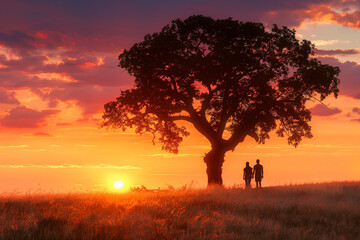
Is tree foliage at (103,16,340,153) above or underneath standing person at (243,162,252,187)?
above

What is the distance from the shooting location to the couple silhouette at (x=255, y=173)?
27359 millimetres

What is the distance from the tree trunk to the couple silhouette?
130 inches

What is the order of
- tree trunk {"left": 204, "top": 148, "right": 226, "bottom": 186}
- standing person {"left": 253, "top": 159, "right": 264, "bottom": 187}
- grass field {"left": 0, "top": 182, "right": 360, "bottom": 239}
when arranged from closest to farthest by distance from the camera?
grass field {"left": 0, "top": 182, "right": 360, "bottom": 239} < standing person {"left": 253, "top": 159, "right": 264, "bottom": 187} < tree trunk {"left": 204, "top": 148, "right": 226, "bottom": 186}

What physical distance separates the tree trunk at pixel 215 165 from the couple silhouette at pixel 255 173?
3.31m

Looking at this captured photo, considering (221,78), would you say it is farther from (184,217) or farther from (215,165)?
(184,217)

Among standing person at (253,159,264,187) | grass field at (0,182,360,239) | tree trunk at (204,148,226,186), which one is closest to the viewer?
grass field at (0,182,360,239)

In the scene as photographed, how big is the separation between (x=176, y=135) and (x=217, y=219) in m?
17.4

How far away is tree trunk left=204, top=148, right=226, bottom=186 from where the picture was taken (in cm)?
3108

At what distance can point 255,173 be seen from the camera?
27484 millimetres

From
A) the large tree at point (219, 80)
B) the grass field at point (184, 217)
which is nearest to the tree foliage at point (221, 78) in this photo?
the large tree at point (219, 80)

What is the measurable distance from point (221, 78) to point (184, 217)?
16.1 m

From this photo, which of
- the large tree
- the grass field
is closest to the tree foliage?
the large tree

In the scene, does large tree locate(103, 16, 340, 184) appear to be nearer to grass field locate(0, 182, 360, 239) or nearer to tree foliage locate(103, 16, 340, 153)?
tree foliage locate(103, 16, 340, 153)

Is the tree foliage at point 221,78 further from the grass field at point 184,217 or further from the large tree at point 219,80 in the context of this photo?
the grass field at point 184,217
